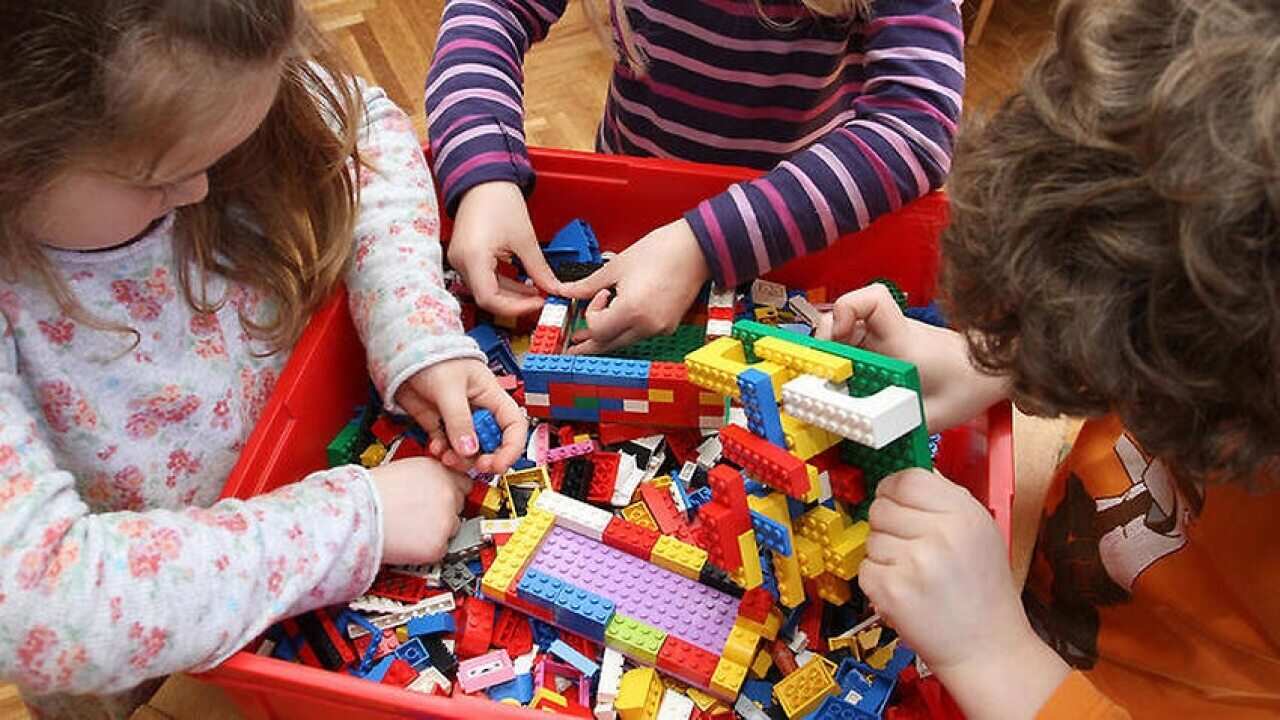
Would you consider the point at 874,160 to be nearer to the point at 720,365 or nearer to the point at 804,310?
the point at 804,310

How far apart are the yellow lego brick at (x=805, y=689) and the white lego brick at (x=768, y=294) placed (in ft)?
1.08

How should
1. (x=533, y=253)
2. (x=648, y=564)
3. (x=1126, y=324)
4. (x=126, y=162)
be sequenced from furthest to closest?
(x=533, y=253), (x=648, y=564), (x=126, y=162), (x=1126, y=324)

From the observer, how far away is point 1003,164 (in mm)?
447

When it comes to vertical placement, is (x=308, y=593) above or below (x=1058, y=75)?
below

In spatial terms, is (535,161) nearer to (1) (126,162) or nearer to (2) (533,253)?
(2) (533,253)

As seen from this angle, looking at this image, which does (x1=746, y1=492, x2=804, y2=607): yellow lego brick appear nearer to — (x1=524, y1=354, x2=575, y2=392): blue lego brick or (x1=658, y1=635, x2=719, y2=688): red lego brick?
(x1=658, y1=635, x2=719, y2=688): red lego brick

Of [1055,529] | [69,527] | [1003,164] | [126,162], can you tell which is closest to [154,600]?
[69,527]

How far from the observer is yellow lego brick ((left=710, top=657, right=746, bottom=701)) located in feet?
2.07

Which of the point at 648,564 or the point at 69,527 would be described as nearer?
the point at 69,527

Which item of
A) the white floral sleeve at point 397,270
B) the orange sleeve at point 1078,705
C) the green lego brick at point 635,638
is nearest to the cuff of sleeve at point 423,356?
the white floral sleeve at point 397,270

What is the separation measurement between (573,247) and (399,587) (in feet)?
1.09

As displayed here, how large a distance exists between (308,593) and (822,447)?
1.05 feet

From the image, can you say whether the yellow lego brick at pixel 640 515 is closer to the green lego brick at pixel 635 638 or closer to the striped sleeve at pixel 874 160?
the green lego brick at pixel 635 638

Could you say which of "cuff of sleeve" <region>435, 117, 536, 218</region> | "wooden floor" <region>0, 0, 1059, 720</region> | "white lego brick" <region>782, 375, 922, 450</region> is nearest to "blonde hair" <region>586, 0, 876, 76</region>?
"cuff of sleeve" <region>435, 117, 536, 218</region>
